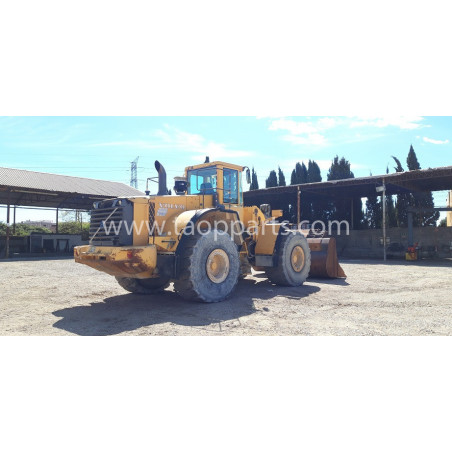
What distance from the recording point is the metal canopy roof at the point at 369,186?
67.7 feet

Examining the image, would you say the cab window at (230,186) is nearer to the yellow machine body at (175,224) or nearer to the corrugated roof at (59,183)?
the yellow machine body at (175,224)

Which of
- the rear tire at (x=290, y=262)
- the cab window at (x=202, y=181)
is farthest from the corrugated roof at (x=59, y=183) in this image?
the rear tire at (x=290, y=262)

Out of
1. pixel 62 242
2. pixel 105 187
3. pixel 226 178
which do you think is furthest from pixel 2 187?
pixel 226 178

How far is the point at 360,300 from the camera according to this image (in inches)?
329

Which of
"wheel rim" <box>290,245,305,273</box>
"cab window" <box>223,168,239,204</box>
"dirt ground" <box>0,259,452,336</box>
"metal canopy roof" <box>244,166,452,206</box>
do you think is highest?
"metal canopy roof" <box>244,166,452,206</box>

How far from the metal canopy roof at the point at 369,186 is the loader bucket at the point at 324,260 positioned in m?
10.9

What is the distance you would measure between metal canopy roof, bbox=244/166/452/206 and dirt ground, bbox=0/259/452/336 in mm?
11208

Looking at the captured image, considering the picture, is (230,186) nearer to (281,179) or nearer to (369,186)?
(369,186)

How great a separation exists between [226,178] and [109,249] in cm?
333

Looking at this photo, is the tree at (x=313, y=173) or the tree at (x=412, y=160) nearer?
the tree at (x=412, y=160)

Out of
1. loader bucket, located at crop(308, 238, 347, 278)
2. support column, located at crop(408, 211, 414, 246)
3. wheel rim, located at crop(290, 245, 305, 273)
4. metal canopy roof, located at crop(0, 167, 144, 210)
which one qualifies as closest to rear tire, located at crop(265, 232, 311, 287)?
wheel rim, located at crop(290, 245, 305, 273)

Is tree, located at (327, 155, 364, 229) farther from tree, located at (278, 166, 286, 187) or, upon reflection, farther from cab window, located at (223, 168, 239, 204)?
cab window, located at (223, 168, 239, 204)

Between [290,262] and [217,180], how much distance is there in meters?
3.06

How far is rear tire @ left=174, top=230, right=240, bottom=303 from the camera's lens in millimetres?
7160
